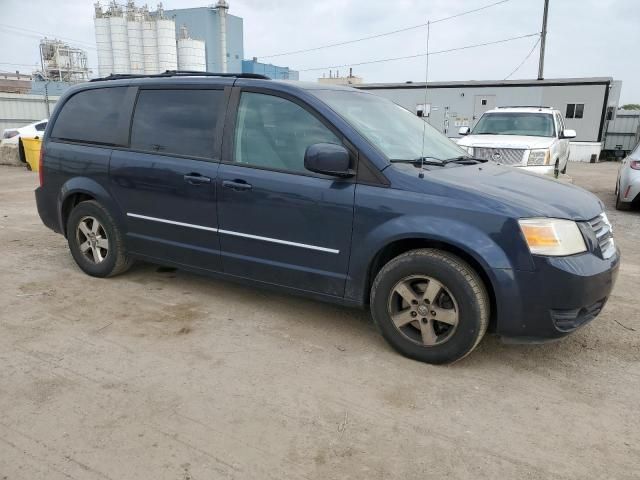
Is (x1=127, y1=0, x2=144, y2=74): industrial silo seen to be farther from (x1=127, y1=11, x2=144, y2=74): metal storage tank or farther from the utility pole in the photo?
the utility pole

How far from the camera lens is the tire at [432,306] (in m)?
3.03

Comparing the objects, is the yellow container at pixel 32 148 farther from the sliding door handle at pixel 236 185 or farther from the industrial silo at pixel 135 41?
the industrial silo at pixel 135 41

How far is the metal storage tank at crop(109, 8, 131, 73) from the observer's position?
3897 centimetres

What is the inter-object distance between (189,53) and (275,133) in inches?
1637

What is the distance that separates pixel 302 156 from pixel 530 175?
1792 mm

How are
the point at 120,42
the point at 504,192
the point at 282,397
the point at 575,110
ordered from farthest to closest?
the point at 120,42, the point at 575,110, the point at 504,192, the point at 282,397

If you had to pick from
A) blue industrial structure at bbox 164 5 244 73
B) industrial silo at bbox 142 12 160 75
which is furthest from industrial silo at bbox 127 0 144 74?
blue industrial structure at bbox 164 5 244 73

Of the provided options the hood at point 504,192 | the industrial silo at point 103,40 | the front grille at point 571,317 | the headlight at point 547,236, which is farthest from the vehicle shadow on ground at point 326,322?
the industrial silo at point 103,40

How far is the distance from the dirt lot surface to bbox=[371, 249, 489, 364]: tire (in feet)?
0.49

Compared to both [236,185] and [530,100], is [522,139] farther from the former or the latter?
[530,100]

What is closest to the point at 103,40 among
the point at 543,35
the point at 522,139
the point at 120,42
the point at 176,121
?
the point at 120,42

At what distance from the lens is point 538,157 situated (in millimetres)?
8758

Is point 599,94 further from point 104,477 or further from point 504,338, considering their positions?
point 104,477

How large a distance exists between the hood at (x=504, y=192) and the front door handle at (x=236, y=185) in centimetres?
112
